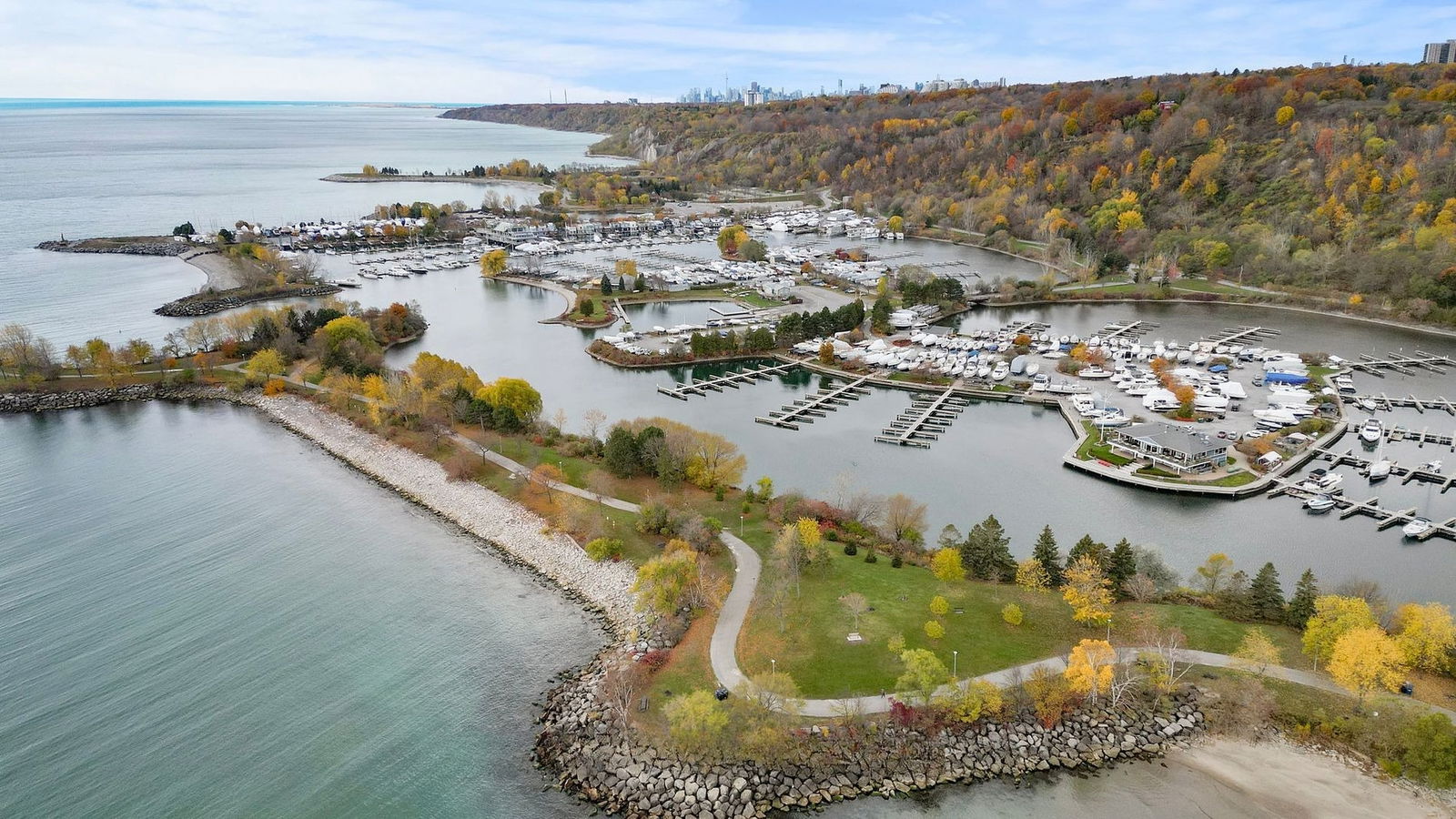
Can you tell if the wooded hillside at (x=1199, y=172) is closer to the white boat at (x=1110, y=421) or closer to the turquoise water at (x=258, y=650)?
the white boat at (x=1110, y=421)

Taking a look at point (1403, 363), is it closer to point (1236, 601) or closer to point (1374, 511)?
point (1374, 511)

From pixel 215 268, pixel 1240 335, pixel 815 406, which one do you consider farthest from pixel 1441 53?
pixel 215 268

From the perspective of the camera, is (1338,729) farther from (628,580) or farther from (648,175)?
(648,175)

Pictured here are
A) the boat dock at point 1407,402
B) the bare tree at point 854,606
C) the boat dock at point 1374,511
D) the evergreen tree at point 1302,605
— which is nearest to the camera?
the evergreen tree at point 1302,605

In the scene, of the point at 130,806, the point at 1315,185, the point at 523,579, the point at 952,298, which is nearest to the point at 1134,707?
the point at 523,579

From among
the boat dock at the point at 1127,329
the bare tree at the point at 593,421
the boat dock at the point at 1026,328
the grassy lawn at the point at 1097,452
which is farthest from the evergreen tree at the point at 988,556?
the boat dock at the point at 1127,329
